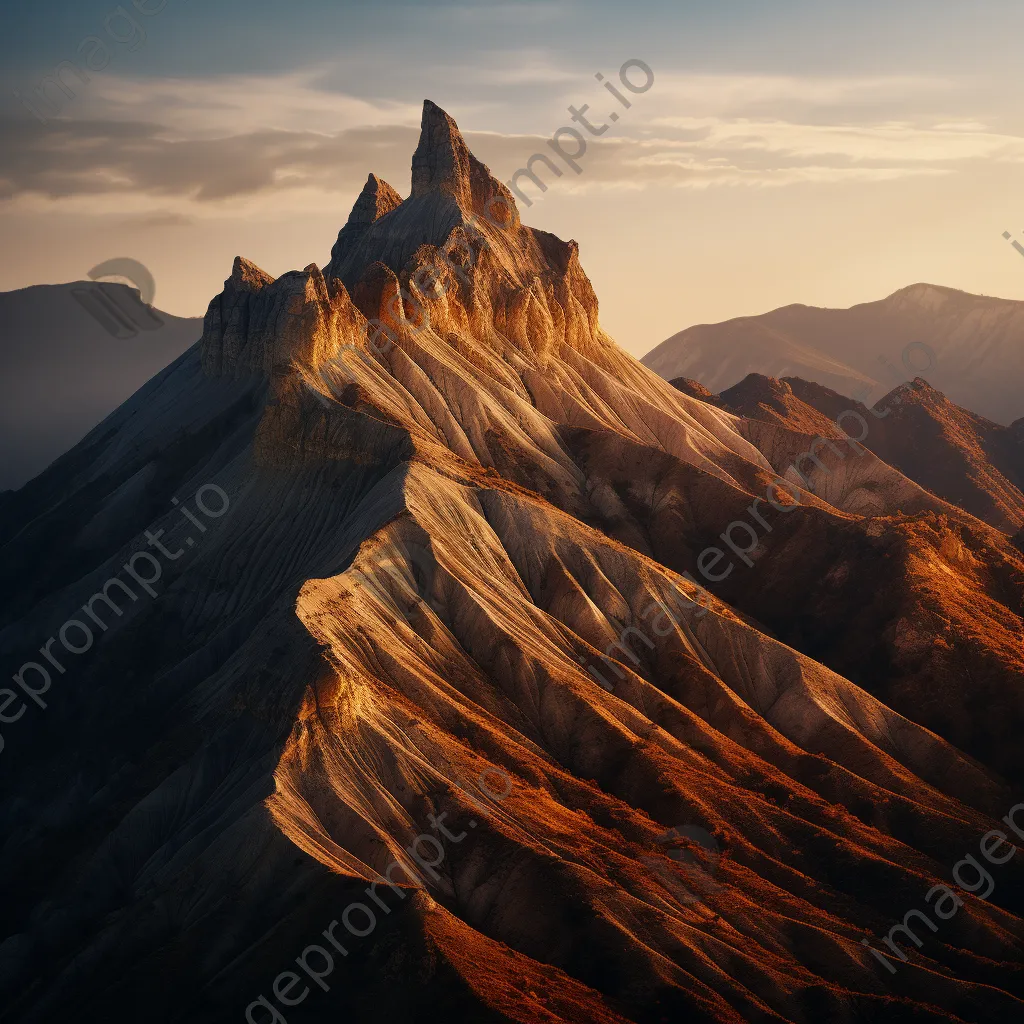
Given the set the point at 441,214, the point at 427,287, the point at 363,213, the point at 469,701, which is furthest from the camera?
the point at 363,213

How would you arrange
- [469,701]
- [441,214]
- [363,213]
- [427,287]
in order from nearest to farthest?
[469,701] < [427,287] < [441,214] < [363,213]

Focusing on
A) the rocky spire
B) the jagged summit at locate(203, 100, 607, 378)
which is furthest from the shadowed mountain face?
the rocky spire

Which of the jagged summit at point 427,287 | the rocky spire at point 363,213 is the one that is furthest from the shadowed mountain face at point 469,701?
the rocky spire at point 363,213

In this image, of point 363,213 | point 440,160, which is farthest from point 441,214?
point 363,213

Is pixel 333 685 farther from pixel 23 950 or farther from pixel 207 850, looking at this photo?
pixel 23 950

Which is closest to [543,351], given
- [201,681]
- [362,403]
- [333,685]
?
[362,403]

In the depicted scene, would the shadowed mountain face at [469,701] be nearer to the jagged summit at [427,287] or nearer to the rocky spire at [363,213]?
the jagged summit at [427,287]

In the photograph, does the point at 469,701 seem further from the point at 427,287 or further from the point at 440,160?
the point at 440,160

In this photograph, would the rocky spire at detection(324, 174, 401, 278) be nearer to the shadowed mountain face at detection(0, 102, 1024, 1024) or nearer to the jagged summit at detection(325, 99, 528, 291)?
the jagged summit at detection(325, 99, 528, 291)
